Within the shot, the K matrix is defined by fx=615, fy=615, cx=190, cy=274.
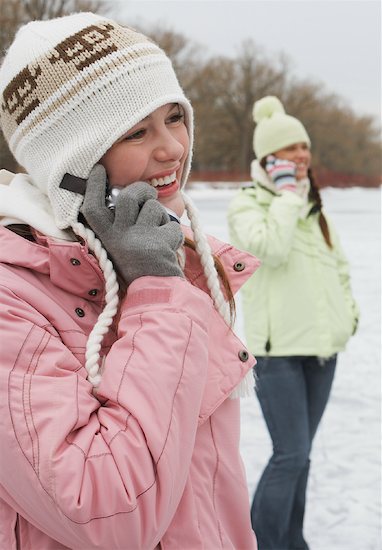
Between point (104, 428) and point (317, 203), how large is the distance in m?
2.42

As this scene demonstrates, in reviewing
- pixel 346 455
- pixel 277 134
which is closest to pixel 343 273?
pixel 277 134

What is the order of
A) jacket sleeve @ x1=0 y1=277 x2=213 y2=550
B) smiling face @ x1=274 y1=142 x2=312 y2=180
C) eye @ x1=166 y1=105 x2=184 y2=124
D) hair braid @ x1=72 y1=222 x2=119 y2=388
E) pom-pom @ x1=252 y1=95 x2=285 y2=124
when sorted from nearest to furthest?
jacket sleeve @ x1=0 y1=277 x2=213 y2=550 → hair braid @ x1=72 y1=222 x2=119 y2=388 → eye @ x1=166 y1=105 x2=184 y2=124 → smiling face @ x1=274 y1=142 x2=312 y2=180 → pom-pom @ x1=252 y1=95 x2=285 y2=124

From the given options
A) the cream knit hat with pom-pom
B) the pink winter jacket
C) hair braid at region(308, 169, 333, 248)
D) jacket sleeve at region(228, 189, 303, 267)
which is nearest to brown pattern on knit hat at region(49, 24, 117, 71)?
the pink winter jacket

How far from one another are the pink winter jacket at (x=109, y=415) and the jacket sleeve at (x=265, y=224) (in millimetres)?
1581

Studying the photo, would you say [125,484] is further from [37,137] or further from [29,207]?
[37,137]

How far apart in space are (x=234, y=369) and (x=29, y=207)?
1.90ft

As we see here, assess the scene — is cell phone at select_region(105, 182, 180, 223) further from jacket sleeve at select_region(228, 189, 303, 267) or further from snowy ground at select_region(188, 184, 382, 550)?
snowy ground at select_region(188, 184, 382, 550)

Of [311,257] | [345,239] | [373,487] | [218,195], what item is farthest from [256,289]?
[218,195]

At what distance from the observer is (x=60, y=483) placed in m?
1.04

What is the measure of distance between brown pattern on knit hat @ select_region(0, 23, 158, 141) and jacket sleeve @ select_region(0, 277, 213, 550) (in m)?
0.47

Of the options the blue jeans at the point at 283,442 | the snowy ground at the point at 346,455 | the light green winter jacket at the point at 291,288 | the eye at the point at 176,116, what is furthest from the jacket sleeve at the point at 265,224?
the eye at the point at 176,116

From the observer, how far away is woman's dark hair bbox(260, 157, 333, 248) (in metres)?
3.16

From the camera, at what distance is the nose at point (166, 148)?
55.0 inches

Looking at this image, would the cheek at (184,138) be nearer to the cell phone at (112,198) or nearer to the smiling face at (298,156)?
the cell phone at (112,198)
